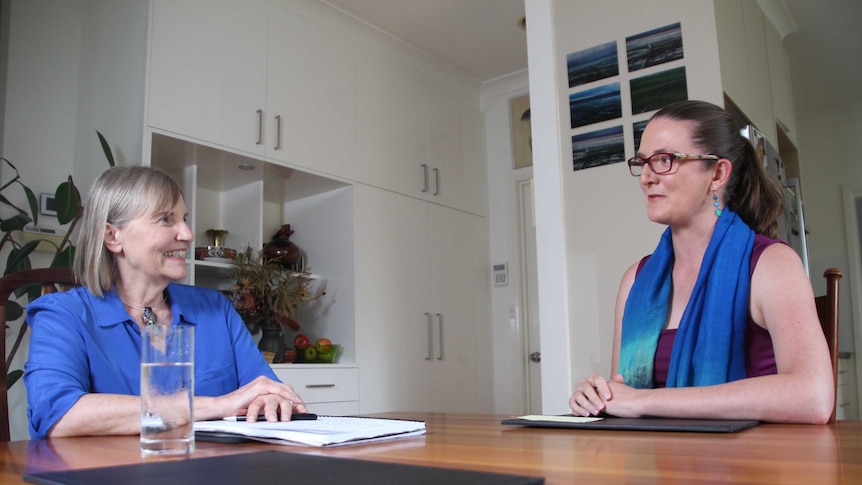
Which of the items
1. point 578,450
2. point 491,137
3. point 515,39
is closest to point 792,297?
point 578,450

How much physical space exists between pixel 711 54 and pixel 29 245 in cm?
261

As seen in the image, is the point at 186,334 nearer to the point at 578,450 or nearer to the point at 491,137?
the point at 578,450

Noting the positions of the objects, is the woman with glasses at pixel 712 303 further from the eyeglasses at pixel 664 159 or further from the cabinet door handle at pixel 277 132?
the cabinet door handle at pixel 277 132

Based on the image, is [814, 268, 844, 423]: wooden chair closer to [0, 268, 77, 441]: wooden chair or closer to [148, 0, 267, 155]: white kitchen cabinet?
[0, 268, 77, 441]: wooden chair

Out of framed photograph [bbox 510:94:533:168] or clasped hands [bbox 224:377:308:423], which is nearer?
clasped hands [bbox 224:377:308:423]

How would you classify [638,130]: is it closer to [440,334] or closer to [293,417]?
[293,417]

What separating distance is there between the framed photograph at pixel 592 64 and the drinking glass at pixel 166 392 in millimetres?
2324

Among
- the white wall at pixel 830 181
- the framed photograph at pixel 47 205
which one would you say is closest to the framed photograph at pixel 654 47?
the framed photograph at pixel 47 205

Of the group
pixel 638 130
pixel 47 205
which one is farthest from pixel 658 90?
pixel 47 205

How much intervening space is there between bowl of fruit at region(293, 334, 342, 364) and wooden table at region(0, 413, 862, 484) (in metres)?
2.64

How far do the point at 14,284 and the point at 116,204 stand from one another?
280 mm

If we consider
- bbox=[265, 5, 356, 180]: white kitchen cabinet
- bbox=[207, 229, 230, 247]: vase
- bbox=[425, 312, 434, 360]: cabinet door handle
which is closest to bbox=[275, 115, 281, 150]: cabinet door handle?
bbox=[265, 5, 356, 180]: white kitchen cabinet

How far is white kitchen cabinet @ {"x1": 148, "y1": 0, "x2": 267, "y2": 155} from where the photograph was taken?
302cm

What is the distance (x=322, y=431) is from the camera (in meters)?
0.88
